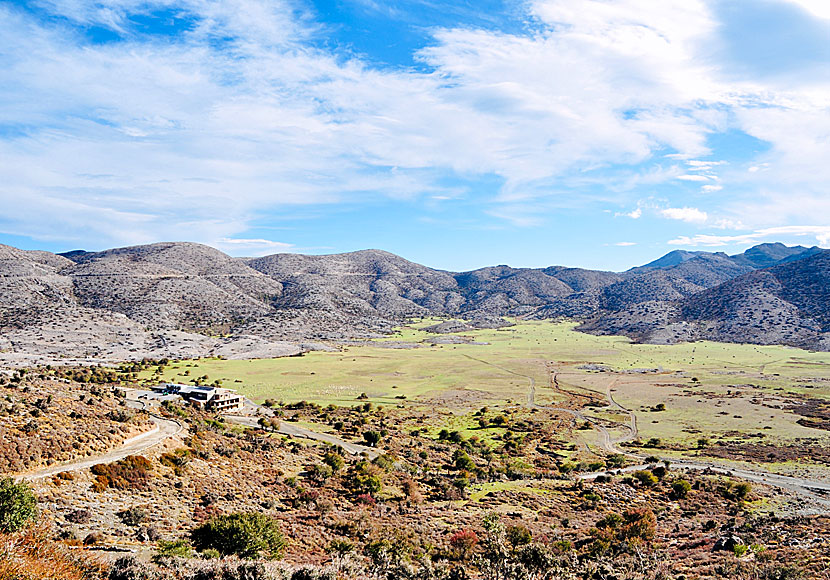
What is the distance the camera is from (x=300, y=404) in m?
60.1

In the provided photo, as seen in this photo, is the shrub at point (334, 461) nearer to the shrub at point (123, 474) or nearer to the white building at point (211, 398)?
the shrub at point (123, 474)

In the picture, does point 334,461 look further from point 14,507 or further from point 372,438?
point 14,507

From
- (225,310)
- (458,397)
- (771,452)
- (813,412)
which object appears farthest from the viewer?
(225,310)

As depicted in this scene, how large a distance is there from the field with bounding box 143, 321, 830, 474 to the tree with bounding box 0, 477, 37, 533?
44258 mm

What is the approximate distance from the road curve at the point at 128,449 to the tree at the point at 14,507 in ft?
20.8

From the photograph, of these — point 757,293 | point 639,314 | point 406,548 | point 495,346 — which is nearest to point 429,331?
point 495,346

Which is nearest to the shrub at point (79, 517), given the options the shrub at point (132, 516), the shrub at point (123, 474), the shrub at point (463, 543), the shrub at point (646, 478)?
the shrub at point (132, 516)

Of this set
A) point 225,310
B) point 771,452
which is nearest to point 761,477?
point 771,452

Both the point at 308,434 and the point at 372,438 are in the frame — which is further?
the point at 308,434

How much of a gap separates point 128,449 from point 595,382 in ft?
249

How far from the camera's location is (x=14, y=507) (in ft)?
50.9

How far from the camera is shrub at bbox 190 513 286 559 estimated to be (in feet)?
57.7

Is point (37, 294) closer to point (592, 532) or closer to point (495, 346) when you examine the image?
point (495, 346)

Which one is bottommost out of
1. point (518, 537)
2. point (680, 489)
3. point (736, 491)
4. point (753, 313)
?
point (736, 491)
